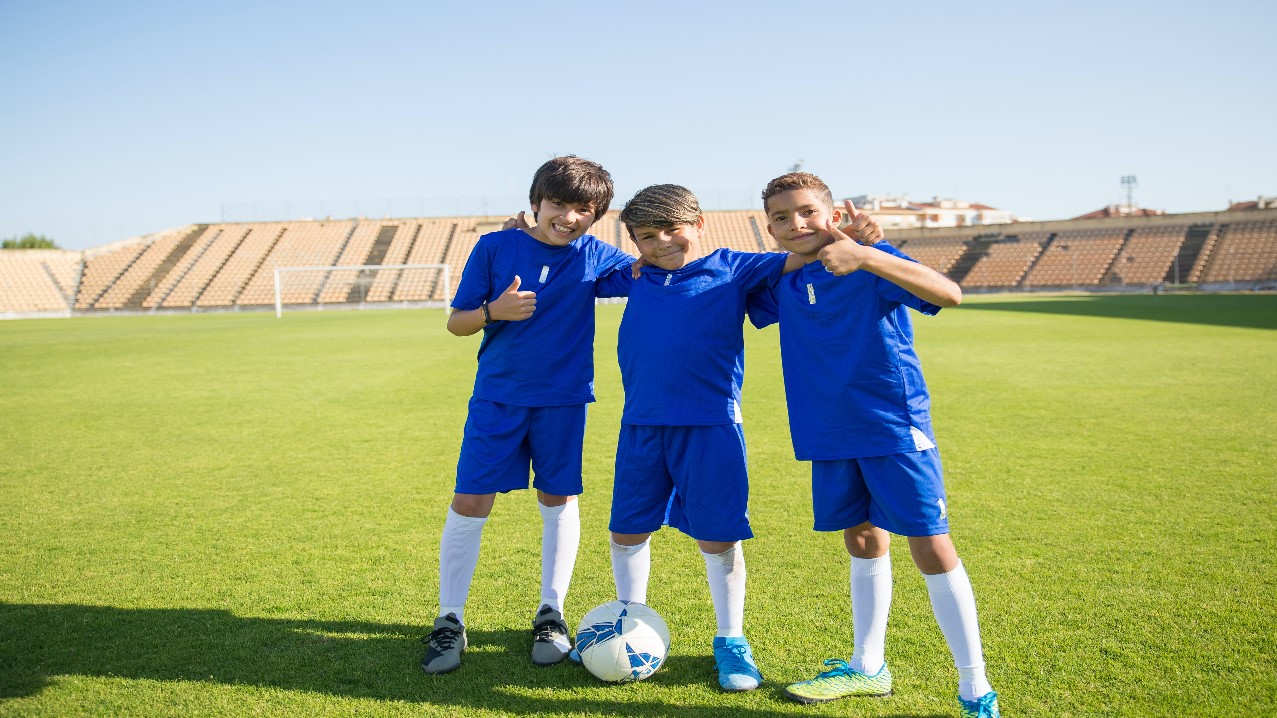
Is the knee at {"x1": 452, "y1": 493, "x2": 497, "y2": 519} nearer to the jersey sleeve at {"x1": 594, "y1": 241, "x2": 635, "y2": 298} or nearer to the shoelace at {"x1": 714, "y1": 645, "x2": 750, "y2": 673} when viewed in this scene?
the jersey sleeve at {"x1": 594, "y1": 241, "x2": 635, "y2": 298}

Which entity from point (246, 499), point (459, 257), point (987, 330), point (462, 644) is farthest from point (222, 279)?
point (462, 644)

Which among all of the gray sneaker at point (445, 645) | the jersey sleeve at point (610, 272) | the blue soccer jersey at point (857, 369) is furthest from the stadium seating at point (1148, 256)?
the gray sneaker at point (445, 645)

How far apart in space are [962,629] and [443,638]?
1.82m

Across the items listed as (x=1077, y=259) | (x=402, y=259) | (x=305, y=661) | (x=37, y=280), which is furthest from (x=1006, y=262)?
(x=37, y=280)

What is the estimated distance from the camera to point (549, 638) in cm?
329

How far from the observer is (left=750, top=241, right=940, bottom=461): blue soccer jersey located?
9.14 ft

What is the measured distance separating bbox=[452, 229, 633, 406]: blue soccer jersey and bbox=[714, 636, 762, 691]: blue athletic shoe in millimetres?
1075

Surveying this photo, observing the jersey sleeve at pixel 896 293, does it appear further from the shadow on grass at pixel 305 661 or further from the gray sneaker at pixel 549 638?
the gray sneaker at pixel 549 638

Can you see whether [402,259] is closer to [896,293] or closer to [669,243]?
[669,243]

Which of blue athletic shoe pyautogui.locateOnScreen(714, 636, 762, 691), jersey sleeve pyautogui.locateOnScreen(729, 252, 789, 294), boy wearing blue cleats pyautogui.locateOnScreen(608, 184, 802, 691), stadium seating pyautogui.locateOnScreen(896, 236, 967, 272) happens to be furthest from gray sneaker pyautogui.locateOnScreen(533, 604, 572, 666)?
stadium seating pyautogui.locateOnScreen(896, 236, 967, 272)

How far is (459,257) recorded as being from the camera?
54250 mm

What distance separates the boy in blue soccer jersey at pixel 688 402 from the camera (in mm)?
3035

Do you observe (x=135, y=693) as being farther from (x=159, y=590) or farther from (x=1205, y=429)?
(x=1205, y=429)

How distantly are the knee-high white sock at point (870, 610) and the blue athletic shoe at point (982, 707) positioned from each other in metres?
0.35
